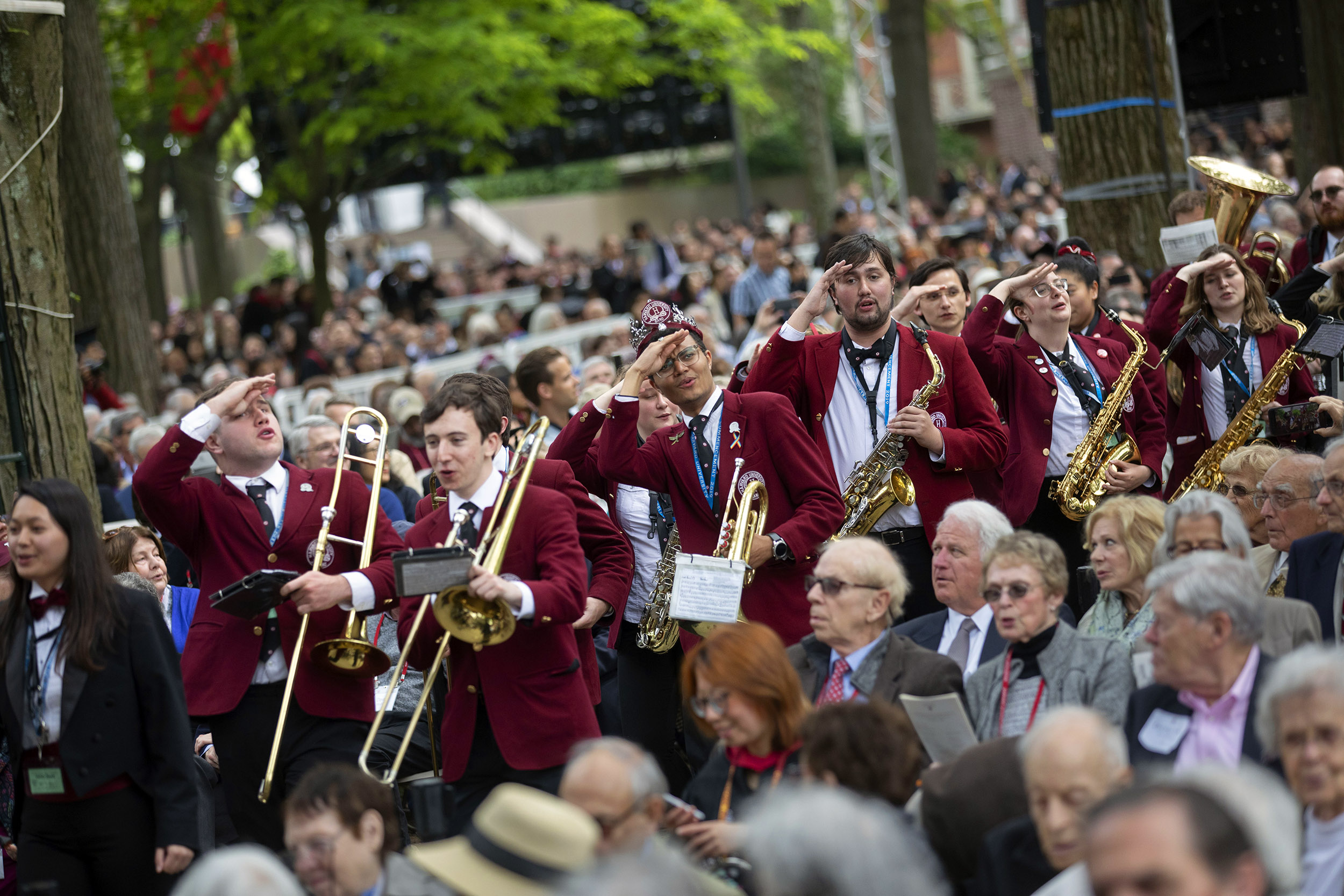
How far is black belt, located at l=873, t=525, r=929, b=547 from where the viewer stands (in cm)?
636

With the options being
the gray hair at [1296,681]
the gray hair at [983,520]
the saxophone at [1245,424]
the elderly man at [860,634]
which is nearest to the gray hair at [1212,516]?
the gray hair at [983,520]

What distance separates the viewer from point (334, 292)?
24.2 metres

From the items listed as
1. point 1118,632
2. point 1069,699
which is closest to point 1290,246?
point 1118,632

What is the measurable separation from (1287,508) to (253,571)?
374 cm

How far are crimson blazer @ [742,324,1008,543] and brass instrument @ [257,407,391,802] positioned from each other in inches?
66.4

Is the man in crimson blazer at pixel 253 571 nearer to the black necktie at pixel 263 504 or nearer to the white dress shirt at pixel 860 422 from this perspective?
the black necktie at pixel 263 504

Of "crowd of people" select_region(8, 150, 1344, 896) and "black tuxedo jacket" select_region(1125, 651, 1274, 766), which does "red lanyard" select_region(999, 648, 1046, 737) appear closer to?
"crowd of people" select_region(8, 150, 1344, 896)

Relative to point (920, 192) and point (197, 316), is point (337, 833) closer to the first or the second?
point (197, 316)

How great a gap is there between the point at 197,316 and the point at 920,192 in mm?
11189

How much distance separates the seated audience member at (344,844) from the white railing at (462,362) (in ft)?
26.3

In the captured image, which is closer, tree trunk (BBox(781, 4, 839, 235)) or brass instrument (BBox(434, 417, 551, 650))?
brass instrument (BBox(434, 417, 551, 650))

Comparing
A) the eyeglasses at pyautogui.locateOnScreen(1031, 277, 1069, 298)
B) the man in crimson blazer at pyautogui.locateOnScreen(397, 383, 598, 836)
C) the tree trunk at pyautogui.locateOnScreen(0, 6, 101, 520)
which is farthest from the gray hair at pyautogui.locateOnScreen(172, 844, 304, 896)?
the eyeglasses at pyautogui.locateOnScreen(1031, 277, 1069, 298)

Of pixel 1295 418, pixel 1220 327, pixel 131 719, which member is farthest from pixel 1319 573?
pixel 131 719

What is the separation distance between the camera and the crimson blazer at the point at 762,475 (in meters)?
5.81
